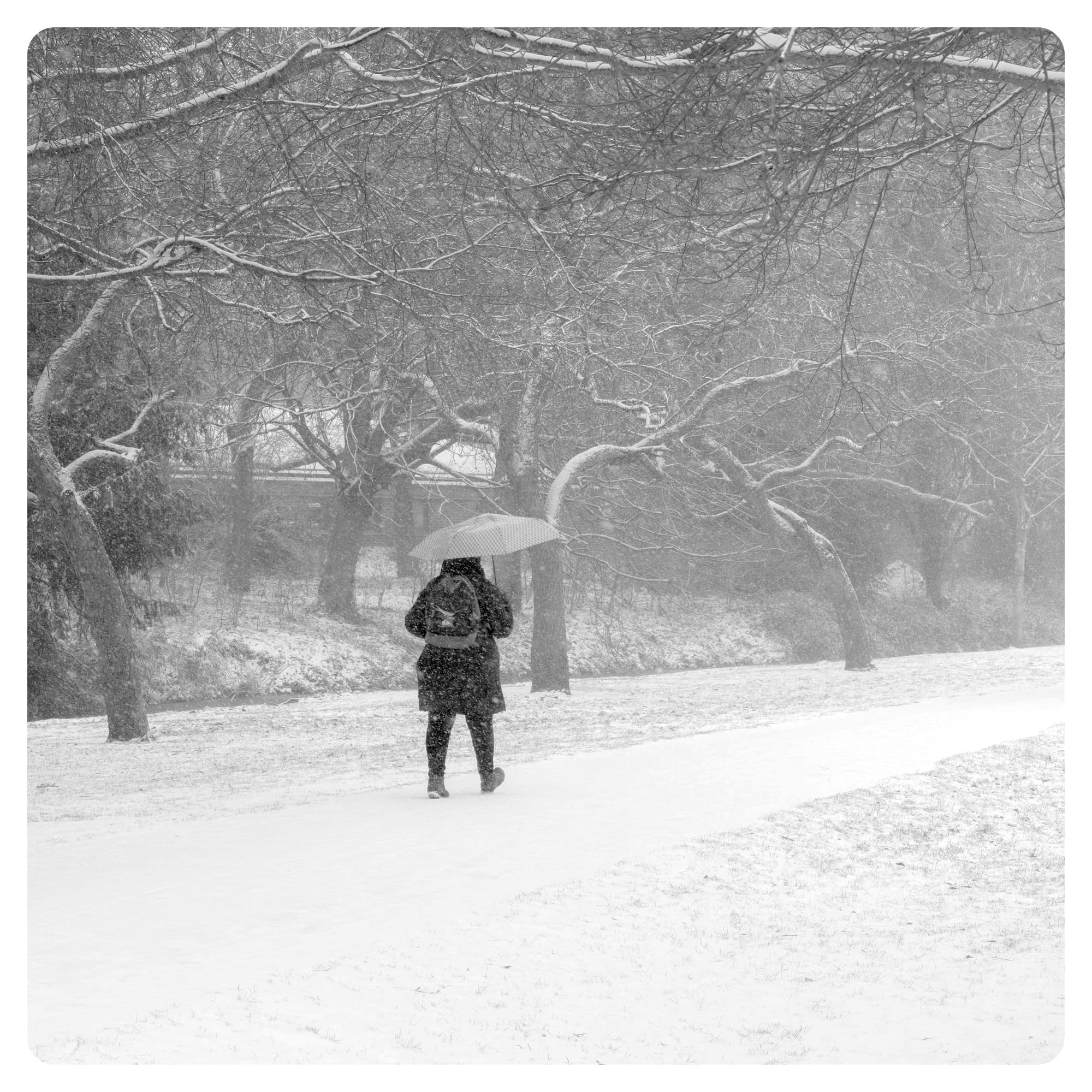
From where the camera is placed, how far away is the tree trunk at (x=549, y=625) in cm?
1229

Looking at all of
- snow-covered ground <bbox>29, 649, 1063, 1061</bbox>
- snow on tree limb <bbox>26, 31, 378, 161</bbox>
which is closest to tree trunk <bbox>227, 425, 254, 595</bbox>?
snow-covered ground <bbox>29, 649, 1063, 1061</bbox>

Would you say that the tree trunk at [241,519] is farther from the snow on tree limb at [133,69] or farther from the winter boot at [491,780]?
the snow on tree limb at [133,69]

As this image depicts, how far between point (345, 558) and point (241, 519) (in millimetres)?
1336

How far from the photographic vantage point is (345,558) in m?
12.8

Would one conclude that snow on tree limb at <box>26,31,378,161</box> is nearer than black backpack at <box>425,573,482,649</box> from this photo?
Yes

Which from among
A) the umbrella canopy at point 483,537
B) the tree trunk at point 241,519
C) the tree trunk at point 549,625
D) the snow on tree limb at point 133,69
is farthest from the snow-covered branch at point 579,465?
the snow on tree limb at point 133,69

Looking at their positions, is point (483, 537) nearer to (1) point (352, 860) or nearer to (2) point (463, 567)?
(2) point (463, 567)

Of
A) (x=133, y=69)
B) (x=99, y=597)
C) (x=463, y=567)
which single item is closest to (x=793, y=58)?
(x=133, y=69)

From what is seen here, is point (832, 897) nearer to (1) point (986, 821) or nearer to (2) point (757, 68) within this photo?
(1) point (986, 821)

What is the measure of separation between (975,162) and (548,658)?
674 cm

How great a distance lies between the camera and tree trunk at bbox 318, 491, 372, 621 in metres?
12.5

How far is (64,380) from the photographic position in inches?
436

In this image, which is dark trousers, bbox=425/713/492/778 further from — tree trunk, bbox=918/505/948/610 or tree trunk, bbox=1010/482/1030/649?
tree trunk, bbox=918/505/948/610

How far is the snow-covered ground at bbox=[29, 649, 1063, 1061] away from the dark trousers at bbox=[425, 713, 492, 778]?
23 centimetres
